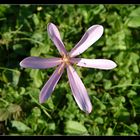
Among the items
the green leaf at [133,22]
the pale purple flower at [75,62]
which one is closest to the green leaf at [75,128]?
the pale purple flower at [75,62]

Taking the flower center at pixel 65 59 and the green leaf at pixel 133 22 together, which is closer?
the flower center at pixel 65 59

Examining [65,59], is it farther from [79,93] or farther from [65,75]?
[65,75]

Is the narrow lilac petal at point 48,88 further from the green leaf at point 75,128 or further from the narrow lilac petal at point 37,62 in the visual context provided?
the green leaf at point 75,128

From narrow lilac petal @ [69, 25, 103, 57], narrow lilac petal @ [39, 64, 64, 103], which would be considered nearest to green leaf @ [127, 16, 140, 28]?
narrow lilac petal @ [69, 25, 103, 57]

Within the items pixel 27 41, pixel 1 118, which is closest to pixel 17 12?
pixel 27 41

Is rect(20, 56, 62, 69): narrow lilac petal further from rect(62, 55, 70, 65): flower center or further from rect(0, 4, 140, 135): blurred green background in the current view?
rect(0, 4, 140, 135): blurred green background

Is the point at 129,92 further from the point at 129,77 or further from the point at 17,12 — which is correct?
the point at 17,12

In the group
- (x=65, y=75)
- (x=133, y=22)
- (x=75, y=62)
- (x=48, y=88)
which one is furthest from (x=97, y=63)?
(x=133, y=22)
